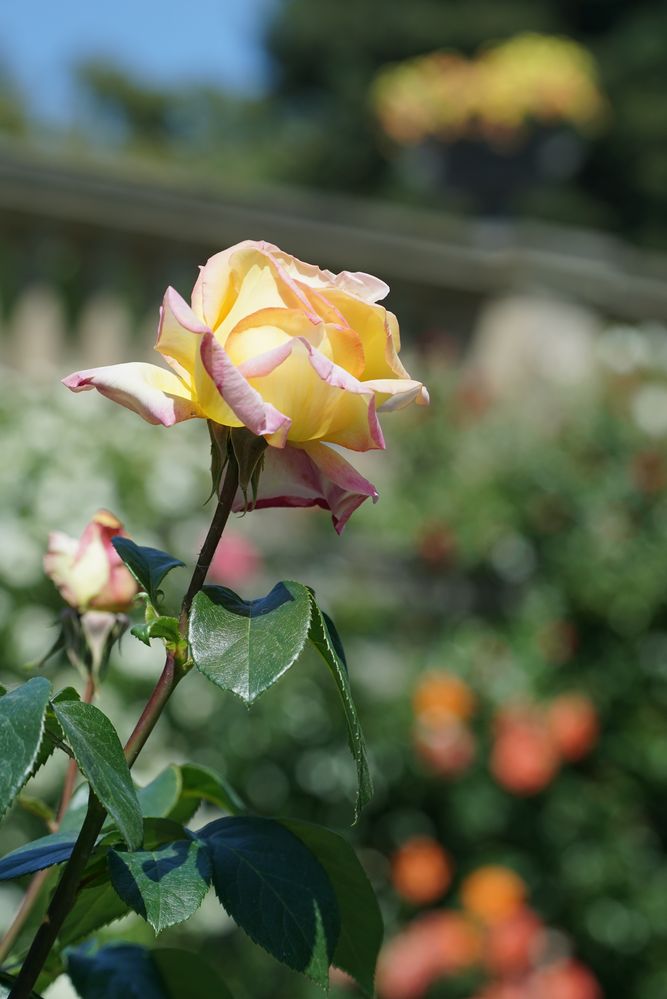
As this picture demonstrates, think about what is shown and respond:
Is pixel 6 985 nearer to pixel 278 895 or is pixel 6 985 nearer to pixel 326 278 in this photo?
pixel 278 895

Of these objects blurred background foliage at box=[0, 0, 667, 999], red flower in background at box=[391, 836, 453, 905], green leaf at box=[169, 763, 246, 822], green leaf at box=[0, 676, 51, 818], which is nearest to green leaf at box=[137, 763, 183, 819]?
green leaf at box=[169, 763, 246, 822]

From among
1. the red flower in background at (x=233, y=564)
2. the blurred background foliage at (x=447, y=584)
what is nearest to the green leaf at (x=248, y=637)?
the blurred background foliage at (x=447, y=584)

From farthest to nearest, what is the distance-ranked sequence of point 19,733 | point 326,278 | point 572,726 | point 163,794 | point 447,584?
point 447,584 → point 572,726 → point 163,794 → point 326,278 → point 19,733

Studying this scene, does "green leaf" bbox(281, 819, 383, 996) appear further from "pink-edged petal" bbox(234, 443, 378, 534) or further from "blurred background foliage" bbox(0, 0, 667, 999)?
"blurred background foliage" bbox(0, 0, 667, 999)

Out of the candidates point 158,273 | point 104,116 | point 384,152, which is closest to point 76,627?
point 158,273

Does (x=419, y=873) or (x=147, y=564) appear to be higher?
(x=147, y=564)

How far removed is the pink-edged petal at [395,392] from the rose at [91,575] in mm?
201

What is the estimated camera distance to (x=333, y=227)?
411cm

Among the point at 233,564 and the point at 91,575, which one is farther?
the point at 233,564

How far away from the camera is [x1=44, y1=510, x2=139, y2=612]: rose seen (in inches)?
25.6

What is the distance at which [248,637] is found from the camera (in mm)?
469

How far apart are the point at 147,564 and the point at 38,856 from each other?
0.14m

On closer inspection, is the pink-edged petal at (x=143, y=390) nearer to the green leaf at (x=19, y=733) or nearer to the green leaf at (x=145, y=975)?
the green leaf at (x=19, y=733)

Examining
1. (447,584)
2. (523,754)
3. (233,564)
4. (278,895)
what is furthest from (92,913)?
(447,584)
